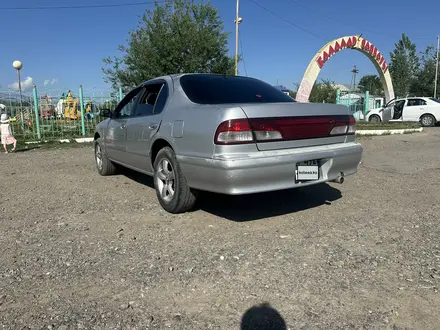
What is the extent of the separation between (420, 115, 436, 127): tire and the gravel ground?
57.0 feet

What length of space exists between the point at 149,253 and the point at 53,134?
12613mm

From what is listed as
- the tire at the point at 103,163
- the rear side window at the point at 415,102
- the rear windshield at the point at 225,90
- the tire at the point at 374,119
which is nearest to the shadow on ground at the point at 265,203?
the rear windshield at the point at 225,90

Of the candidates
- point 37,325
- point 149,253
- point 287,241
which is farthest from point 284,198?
point 37,325

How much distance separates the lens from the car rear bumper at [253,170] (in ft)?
11.4

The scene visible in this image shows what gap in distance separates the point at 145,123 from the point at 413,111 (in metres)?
19.8

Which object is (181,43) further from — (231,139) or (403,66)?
(403,66)

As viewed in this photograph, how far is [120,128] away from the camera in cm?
560

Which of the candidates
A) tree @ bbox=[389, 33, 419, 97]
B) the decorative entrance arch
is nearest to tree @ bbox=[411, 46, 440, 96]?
tree @ bbox=[389, 33, 419, 97]

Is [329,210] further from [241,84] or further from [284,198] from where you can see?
[241,84]

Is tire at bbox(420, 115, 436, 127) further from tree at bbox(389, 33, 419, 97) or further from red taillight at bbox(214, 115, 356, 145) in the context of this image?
tree at bbox(389, 33, 419, 97)

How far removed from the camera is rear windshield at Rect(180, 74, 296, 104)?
167 inches

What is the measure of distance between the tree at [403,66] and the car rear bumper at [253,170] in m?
45.6

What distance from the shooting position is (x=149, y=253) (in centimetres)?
329

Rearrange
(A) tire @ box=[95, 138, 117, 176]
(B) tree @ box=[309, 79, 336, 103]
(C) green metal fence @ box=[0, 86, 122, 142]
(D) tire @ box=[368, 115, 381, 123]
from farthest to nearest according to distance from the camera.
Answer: (B) tree @ box=[309, 79, 336, 103]
(D) tire @ box=[368, 115, 381, 123]
(C) green metal fence @ box=[0, 86, 122, 142]
(A) tire @ box=[95, 138, 117, 176]
